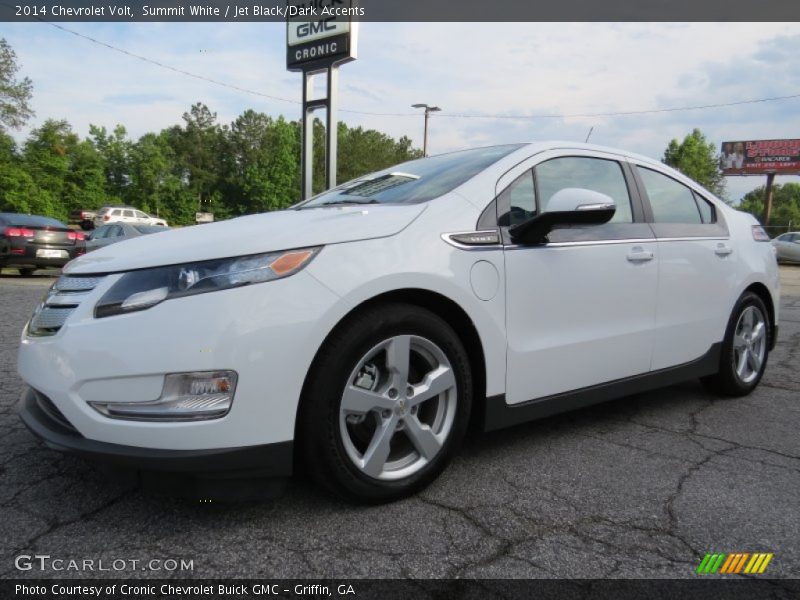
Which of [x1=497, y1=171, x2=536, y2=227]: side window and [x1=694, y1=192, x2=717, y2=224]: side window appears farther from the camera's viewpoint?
[x1=694, y1=192, x2=717, y2=224]: side window

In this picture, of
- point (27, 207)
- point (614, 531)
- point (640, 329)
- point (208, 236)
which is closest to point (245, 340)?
point (208, 236)

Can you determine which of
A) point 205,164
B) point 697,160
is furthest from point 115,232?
point 205,164

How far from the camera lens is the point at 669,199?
349 cm

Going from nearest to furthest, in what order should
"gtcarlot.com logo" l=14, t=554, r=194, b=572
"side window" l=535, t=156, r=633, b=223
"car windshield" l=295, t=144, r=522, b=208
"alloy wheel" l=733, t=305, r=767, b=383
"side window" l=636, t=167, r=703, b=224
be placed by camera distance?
1. "gtcarlot.com logo" l=14, t=554, r=194, b=572
2. "car windshield" l=295, t=144, r=522, b=208
3. "side window" l=535, t=156, r=633, b=223
4. "side window" l=636, t=167, r=703, b=224
5. "alloy wheel" l=733, t=305, r=767, b=383

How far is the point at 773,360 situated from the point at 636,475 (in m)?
3.44

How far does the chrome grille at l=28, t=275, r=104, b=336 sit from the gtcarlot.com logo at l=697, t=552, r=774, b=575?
225 cm

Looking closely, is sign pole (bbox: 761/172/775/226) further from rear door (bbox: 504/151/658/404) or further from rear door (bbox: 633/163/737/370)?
rear door (bbox: 504/151/658/404)

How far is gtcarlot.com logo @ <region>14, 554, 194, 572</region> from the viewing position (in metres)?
1.80

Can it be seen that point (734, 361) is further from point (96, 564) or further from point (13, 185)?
point (13, 185)

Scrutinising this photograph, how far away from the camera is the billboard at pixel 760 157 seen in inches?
1833

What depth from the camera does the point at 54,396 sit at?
200 cm

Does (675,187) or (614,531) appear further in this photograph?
(675,187)

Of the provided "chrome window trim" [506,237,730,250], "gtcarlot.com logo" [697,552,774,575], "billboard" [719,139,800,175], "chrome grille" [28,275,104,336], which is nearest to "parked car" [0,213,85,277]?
"chrome grille" [28,275,104,336]

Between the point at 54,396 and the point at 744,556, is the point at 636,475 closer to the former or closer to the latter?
the point at 744,556
